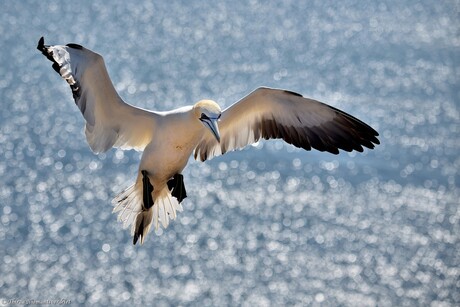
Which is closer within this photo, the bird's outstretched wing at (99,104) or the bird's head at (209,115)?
the bird's outstretched wing at (99,104)

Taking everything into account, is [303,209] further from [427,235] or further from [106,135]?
[106,135]

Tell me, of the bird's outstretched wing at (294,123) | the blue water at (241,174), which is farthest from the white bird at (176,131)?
the blue water at (241,174)

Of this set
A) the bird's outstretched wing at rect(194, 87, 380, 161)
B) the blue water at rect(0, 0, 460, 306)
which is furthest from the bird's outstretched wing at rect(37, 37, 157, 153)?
the blue water at rect(0, 0, 460, 306)

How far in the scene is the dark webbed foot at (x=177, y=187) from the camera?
916cm

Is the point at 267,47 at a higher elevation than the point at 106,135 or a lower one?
higher

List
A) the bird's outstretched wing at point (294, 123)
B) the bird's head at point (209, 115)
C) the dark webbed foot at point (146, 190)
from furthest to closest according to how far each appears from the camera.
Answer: the bird's outstretched wing at point (294, 123) < the dark webbed foot at point (146, 190) < the bird's head at point (209, 115)

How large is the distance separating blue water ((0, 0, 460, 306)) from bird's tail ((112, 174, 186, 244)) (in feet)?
32.2

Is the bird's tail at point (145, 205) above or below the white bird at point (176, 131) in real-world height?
below

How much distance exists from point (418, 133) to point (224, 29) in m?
7.48

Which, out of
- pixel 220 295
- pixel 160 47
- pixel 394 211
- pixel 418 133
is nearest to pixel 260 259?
pixel 220 295

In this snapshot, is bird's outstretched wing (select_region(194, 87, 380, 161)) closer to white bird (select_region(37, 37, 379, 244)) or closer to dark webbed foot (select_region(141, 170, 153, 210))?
white bird (select_region(37, 37, 379, 244))

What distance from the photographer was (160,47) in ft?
92.2

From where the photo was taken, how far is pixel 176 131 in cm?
881

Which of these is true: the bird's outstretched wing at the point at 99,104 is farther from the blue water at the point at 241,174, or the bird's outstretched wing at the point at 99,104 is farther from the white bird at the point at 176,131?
the blue water at the point at 241,174
